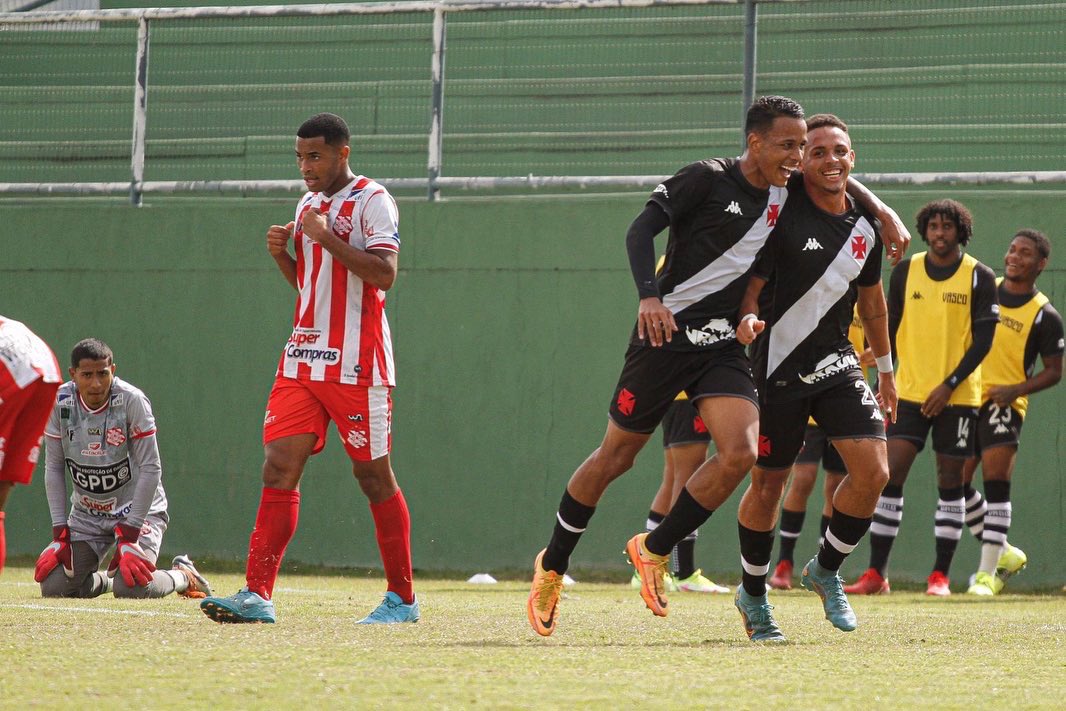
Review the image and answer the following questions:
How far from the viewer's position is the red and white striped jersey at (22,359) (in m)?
6.05

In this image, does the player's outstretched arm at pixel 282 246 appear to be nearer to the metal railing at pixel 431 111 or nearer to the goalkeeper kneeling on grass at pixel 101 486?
the goalkeeper kneeling on grass at pixel 101 486

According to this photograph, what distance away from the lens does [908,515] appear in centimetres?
1137

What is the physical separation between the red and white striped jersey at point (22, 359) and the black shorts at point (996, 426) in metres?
6.51

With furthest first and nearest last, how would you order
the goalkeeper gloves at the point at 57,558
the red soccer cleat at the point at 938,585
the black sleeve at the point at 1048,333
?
the black sleeve at the point at 1048,333
the red soccer cleat at the point at 938,585
the goalkeeper gloves at the point at 57,558

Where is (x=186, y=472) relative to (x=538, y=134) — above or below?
below

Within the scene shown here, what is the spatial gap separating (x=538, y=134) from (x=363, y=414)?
21.3ft

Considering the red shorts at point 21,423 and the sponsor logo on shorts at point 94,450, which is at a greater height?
the red shorts at point 21,423

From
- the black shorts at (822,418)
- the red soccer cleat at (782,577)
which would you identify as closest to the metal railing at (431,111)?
the red soccer cleat at (782,577)

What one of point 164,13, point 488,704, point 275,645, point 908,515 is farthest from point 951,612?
point 164,13

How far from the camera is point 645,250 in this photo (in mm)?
6121

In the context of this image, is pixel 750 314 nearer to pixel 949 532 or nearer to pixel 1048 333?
pixel 949 532

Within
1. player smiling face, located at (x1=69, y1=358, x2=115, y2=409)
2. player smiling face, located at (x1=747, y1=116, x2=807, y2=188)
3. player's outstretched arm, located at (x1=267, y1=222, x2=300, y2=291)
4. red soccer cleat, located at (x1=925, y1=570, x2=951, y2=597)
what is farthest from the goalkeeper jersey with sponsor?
red soccer cleat, located at (x1=925, y1=570, x2=951, y2=597)

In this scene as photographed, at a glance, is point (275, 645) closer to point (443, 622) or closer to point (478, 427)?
point (443, 622)

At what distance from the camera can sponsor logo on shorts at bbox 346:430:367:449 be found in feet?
22.0
